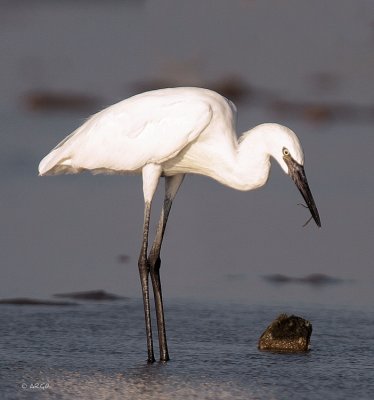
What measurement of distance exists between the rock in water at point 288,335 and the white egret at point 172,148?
677 millimetres

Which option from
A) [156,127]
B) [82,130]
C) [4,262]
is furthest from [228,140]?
[4,262]

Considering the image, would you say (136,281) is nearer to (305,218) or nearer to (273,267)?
(273,267)

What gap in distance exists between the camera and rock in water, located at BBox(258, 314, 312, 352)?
9133mm

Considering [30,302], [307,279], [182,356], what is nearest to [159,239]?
[182,356]

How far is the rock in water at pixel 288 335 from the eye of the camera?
360 inches

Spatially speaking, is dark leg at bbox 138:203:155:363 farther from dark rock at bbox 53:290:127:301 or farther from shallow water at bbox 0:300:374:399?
dark rock at bbox 53:290:127:301

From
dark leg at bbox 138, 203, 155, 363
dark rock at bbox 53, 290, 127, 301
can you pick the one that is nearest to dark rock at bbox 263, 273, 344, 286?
dark rock at bbox 53, 290, 127, 301

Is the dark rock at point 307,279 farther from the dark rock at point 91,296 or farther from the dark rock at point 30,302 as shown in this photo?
the dark rock at point 30,302

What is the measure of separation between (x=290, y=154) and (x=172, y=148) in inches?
32.3

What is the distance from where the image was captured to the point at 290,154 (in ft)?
29.8

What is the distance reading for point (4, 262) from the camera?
1149 centimetres

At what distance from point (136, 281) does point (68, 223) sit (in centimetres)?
122

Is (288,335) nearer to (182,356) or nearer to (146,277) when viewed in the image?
(182,356)

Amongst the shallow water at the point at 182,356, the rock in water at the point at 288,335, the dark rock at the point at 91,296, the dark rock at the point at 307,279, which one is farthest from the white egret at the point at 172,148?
the dark rock at the point at 307,279
